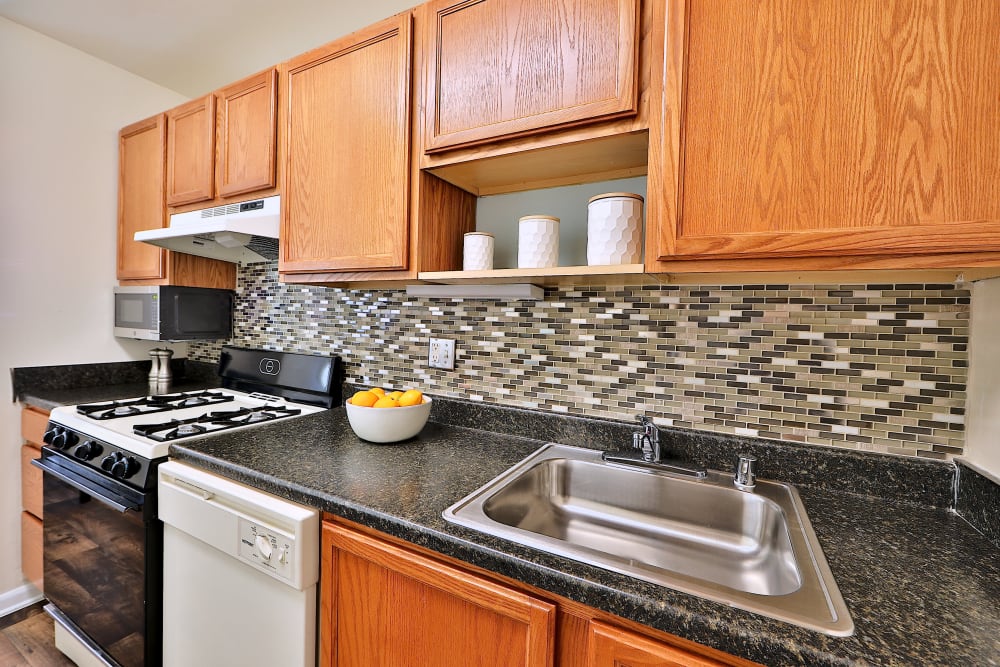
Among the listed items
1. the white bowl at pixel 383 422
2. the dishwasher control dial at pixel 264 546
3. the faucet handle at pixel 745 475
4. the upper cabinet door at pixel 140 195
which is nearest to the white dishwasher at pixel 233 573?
the dishwasher control dial at pixel 264 546

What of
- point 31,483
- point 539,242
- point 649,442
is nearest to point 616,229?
point 539,242

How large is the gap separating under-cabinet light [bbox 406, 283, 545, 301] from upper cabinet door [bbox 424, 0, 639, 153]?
16.6 inches

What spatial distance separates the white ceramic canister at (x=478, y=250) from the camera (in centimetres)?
125

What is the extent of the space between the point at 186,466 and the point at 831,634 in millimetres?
1437

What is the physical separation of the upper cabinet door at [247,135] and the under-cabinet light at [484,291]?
708 millimetres

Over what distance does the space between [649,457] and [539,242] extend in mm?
644

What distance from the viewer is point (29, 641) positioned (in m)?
1.73

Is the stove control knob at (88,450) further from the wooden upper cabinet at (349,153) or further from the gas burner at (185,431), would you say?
the wooden upper cabinet at (349,153)

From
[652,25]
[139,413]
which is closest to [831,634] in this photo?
[652,25]

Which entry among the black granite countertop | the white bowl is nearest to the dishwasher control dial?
the black granite countertop

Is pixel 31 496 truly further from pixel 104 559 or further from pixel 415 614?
pixel 415 614

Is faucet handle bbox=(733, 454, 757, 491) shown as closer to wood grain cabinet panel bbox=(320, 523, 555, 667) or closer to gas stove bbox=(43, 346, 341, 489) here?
wood grain cabinet panel bbox=(320, 523, 555, 667)

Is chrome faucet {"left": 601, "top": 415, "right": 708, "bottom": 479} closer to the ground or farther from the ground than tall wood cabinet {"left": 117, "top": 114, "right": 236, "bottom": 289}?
closer to the ground

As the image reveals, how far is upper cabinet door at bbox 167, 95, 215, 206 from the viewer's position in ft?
5.86
